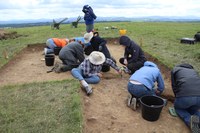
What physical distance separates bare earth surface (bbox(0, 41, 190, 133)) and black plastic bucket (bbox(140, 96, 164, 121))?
133 millimetres

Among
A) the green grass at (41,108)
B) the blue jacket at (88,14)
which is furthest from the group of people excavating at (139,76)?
the blue jacket at (88,14)

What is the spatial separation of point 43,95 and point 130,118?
215cm

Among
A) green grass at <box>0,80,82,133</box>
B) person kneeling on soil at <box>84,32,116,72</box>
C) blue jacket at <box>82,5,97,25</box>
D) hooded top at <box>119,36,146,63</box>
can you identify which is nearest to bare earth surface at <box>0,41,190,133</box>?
green grass at <box>0,80,82,133</box>

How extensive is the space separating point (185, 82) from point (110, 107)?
Answer: 1.84 metres

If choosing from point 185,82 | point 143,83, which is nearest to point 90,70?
point 143,83

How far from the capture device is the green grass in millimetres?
4371

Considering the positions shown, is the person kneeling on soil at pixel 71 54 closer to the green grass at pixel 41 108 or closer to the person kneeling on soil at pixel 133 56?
the green grass at pixel 41 108

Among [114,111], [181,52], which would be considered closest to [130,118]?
[114,111]

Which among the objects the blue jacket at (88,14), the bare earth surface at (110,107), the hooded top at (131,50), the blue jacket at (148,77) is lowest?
the bare earth surface at (110,107)

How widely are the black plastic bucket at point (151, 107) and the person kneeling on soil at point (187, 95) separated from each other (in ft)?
1.35

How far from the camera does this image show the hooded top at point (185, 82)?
4730mm

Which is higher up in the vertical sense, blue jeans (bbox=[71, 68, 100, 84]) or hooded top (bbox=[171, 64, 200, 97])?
hooded top (bbox=[171, 64, 200, 97])

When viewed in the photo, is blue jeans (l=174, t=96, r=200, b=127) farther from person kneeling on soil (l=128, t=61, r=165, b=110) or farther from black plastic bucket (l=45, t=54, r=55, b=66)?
black plastic bucket (l=45, t=54, r=55, b=66)

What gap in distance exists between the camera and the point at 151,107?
4934 millimetres
